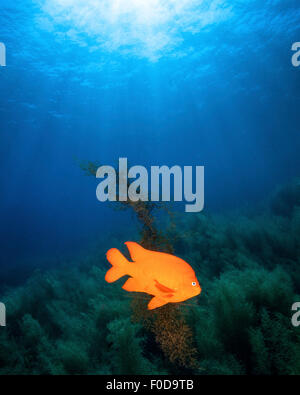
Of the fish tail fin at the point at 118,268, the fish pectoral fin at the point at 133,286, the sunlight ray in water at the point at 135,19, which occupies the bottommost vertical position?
the fish pectoral fin at the point at 133,286

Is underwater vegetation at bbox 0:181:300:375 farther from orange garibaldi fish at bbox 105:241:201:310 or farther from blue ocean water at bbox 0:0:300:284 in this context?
blue ocean water at bbox 0:0:300:284

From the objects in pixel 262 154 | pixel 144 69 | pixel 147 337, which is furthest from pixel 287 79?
pixel 262 154

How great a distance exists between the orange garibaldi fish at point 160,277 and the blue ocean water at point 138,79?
3416 millimetres

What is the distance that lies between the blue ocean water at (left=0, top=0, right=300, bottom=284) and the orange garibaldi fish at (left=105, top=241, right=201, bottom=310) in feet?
11.2

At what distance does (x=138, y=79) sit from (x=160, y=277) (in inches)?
1171

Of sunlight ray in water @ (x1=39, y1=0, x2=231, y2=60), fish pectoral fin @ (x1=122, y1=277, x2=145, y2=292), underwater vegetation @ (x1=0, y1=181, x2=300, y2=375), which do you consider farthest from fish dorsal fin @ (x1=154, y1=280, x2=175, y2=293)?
sunlight ray in water @ (x1=39, y1=0, x2=231, y2=60)

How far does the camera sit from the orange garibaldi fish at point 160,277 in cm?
134

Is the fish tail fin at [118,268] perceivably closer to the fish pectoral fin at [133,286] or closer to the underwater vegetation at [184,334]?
the fish pectoral fin at [133,286]

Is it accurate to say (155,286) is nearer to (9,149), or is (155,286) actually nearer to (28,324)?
(28,324)

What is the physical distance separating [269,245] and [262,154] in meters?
80.1

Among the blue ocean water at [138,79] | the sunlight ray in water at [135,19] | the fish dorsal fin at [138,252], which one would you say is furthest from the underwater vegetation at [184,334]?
the sunlight ray in water at [135,19]

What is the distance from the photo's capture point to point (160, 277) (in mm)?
1361

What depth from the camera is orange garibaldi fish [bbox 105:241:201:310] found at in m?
1.34
